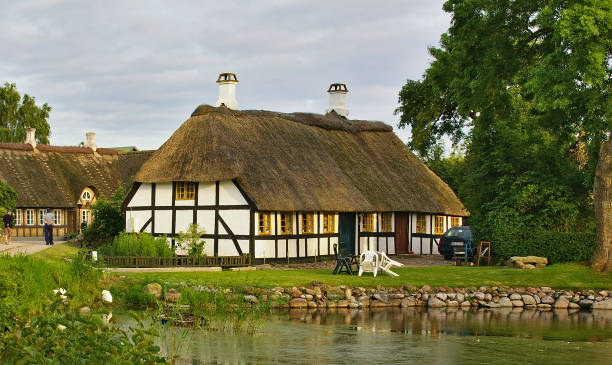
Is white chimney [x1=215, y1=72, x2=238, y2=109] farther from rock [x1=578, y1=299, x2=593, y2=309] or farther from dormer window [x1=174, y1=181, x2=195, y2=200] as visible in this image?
rock [x1=578, y1=299, x2=593, y2=309]

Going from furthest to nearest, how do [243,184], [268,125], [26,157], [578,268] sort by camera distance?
[26,157] → [268,125] → [243,184] → [578,268]

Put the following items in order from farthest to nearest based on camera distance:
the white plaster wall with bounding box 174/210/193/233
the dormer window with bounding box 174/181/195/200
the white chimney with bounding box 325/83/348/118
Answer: the white chimney with bounding box 325/83/348/118 → the dormer window with bounding box 174/181/195/200 → the white plaster wall with bounding box 174/210/193/233

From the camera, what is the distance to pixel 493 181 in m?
26.4

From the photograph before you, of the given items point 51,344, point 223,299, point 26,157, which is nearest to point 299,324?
point 223,299

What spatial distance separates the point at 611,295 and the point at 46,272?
47.5 ft

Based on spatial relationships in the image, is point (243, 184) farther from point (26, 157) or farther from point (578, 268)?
point (26, 157)

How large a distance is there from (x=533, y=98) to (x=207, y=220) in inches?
448

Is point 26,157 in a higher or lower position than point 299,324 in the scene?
higher

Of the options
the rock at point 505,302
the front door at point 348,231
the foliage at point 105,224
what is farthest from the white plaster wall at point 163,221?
the rock at point 505,302

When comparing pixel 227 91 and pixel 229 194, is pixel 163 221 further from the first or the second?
pixel 227 91

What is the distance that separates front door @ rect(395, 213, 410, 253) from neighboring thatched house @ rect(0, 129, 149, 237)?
2001 centimetres

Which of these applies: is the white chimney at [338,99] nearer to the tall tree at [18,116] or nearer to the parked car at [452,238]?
the parked car at [452,238]

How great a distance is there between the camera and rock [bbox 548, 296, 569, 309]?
21.0 m

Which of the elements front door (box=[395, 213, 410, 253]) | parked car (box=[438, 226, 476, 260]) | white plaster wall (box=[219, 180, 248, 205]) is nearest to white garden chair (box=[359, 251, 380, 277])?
white plaster wall (box=[219, 180, 248, 205])
